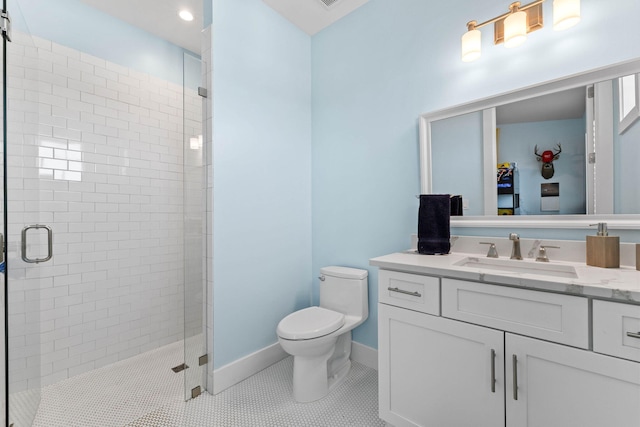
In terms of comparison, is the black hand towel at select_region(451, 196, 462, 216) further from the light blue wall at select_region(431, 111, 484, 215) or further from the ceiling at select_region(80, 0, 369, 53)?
the ceiling at select_region(80, 0, 369, 53)

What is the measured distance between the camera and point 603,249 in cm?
119

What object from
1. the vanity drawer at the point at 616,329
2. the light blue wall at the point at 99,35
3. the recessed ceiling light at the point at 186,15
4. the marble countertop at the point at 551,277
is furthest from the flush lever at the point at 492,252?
the light blue wall at the point at 99,35

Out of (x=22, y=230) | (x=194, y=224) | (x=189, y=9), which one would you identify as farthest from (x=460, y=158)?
(x=22, y=230)

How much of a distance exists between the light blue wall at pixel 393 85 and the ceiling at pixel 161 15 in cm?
96

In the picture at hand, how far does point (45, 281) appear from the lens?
73.9 inches

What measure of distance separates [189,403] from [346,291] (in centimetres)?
115

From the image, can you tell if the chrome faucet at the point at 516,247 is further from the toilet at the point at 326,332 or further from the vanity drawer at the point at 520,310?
the toilet at the point at 326,332

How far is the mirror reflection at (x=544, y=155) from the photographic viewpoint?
1.27 meters

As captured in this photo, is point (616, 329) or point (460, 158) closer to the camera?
point (616, 329)

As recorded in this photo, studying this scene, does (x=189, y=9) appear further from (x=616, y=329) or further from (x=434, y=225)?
(x=616, y=329)

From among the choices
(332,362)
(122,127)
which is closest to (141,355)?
(332,362)

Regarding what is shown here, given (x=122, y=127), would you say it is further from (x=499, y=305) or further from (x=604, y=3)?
(x=604, y=3)

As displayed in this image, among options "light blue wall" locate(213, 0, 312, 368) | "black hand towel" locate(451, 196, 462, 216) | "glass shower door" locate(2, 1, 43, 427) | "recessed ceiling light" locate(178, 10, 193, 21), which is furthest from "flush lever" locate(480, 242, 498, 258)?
"recessed ceiling light" locate(178, 10, 193, 21)

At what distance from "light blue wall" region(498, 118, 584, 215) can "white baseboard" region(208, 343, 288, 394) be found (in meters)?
1.85
